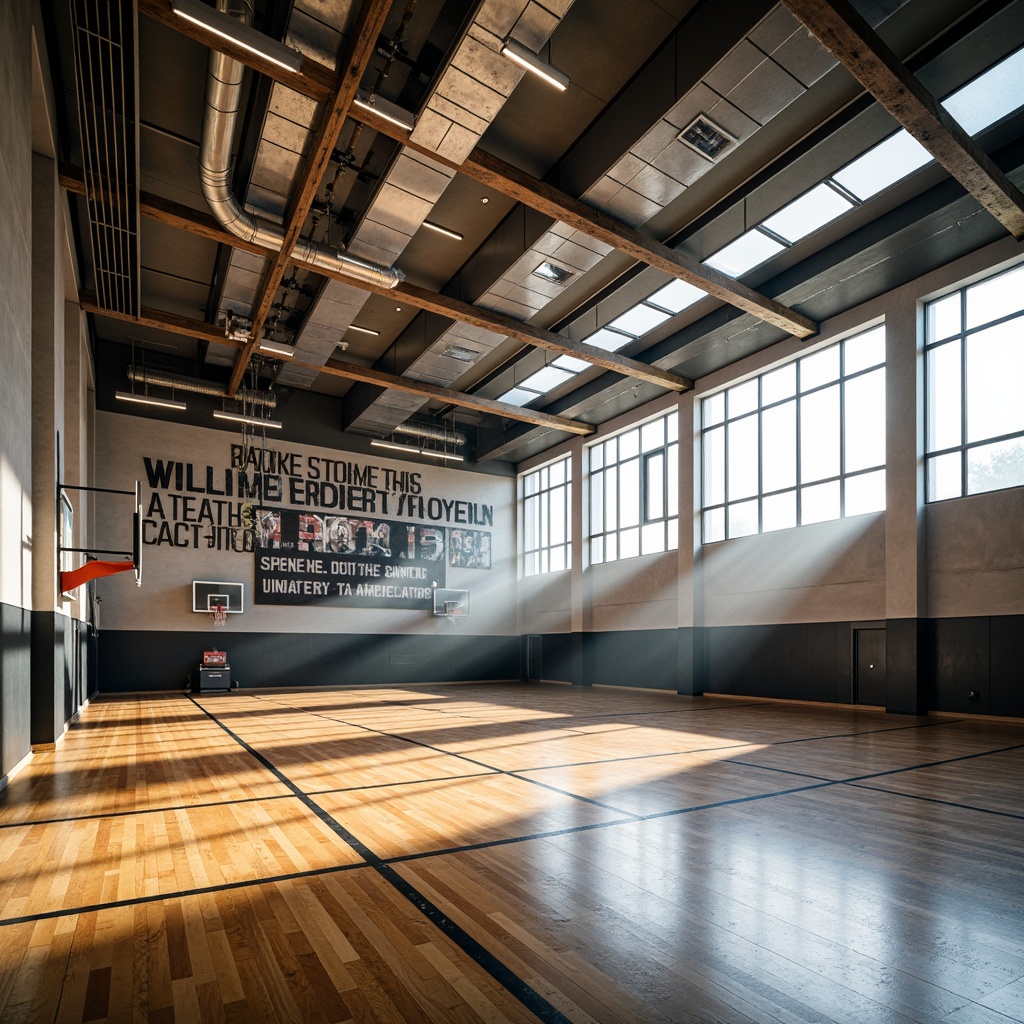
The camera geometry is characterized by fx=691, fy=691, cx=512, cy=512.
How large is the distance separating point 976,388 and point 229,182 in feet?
39.6

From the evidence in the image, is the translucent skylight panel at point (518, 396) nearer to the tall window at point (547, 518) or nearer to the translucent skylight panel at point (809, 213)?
the tall window at point (547, 518)

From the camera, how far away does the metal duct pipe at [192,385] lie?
53.5 feet

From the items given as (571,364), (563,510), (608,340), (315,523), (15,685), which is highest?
(608,340)

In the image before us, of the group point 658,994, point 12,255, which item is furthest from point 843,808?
point 12,255

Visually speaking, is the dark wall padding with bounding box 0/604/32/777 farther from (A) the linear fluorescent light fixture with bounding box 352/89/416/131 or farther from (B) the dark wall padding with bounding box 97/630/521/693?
(B) the dark wall padding with bounding box 97/630/521/693

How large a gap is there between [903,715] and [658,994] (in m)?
11.6

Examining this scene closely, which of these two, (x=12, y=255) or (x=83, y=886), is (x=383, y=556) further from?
(x=83, y=886)

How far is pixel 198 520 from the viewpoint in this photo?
18.4 m

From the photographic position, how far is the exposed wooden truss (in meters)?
7.29

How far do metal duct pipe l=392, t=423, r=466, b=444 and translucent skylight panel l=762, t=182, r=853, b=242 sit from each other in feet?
38.3

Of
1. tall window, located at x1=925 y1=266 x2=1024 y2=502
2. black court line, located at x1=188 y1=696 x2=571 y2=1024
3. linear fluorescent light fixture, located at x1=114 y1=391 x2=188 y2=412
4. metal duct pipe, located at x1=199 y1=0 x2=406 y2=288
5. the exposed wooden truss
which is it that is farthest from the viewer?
linear fluorescent light fixture, located at x1=114 y1=391 x2=188 y2=412

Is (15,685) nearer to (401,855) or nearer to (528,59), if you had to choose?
(401,855)

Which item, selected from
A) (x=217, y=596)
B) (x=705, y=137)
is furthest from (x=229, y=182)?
(x=217, y=596)

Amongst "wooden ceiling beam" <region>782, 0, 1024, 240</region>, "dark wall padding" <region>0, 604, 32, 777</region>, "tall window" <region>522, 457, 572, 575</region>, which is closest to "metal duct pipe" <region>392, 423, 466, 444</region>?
"tall window" <region>522, 457, 572, 575</region>
